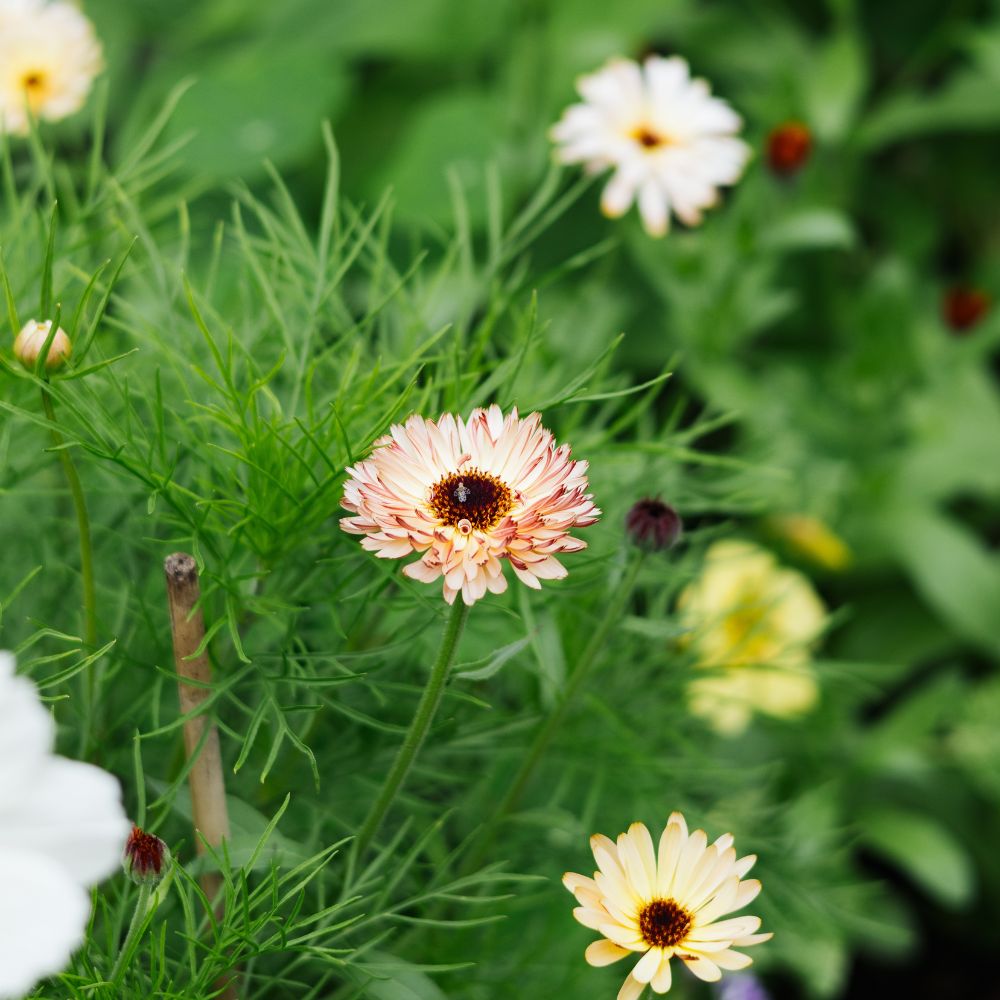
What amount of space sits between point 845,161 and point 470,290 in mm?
763

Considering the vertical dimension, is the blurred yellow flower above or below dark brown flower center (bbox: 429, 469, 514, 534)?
above

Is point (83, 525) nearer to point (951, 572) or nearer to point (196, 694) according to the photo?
point (196, 694)

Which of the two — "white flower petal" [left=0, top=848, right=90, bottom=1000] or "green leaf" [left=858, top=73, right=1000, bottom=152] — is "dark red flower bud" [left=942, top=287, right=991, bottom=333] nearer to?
"green leaf" [left=858, top=73, right=1000, bottom=152]

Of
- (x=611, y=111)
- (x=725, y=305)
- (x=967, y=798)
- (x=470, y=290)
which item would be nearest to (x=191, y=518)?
(x=470, y=290)

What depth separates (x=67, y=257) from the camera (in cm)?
46

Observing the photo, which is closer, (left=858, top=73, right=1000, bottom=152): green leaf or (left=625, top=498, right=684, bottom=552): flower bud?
(left=625, top=498, right=684, bottom=552): flower bud

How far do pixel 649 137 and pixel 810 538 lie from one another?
1.20 feet

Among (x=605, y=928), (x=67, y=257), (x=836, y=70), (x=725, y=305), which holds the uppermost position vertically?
(x=836, y=70)

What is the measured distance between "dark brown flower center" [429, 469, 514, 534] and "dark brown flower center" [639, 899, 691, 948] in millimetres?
98

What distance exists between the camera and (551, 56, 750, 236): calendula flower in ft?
1.99

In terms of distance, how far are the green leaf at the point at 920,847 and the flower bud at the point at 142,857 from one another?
62cm

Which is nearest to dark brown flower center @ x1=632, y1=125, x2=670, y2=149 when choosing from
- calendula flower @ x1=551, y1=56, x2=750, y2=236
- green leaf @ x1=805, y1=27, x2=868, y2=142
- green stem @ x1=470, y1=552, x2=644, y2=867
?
calendula flower @ x1=551, y1=56, x2=750, y2=236

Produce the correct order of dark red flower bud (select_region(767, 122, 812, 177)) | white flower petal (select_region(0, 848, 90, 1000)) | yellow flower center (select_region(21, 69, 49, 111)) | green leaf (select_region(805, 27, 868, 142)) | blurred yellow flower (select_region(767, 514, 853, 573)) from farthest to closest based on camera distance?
green leaf (select_region(805, 27, 868, 142)) → blurred yellow flower (select_region(767, 514, 853, 573)) → dark red flower bud (select_region(767, 122, 812, 177)) → yellow flower center (select_region(21, 69, 49, 111)) → white flower petal (select_region(0, 848, 90, 1000))

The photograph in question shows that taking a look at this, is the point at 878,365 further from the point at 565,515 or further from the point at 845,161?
the point at 565,515
